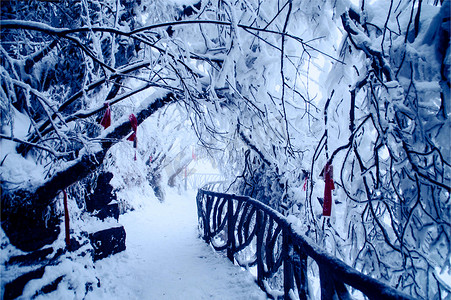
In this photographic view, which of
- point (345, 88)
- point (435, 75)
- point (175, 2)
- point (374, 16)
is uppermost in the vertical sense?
point (175, 2)

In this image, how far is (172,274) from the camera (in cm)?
380

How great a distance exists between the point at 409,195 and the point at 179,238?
5781 millimetres

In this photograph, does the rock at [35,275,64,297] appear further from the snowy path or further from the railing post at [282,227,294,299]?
the railing post at [282,227,294,299]

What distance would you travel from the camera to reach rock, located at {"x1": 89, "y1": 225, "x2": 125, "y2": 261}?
14.0 ft

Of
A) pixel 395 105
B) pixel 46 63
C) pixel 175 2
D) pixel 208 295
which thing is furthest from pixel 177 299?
pixel 175 2

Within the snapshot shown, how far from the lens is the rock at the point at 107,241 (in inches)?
167

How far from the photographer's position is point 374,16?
169 cm

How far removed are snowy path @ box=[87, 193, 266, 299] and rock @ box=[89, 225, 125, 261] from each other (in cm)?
16

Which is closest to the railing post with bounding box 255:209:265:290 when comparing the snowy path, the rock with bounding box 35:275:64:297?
the snowy path

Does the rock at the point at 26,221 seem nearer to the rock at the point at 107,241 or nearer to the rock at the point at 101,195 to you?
the rock at the point at 107,241

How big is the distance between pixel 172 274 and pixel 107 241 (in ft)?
5.91

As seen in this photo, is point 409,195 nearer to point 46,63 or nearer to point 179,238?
point 46,63

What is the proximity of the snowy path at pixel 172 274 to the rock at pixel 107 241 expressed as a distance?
16 centimetres

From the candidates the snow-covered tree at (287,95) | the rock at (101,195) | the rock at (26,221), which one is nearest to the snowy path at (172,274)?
the rock at (26,221)
